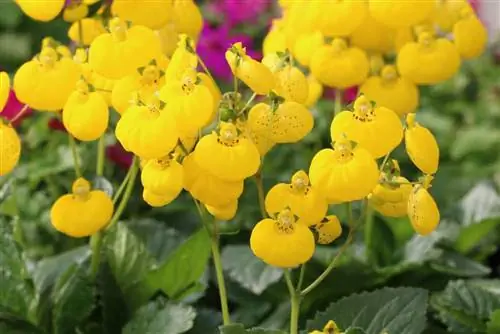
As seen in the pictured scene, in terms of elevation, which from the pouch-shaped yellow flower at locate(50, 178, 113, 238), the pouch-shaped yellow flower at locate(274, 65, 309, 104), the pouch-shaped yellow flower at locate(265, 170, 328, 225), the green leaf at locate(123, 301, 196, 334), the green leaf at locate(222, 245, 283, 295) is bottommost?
the green leaf at locate(222, 245, 283, 295)

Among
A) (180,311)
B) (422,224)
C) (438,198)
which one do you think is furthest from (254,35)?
(422,224)

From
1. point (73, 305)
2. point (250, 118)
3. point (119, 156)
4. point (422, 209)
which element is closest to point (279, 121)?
point (250, 118)

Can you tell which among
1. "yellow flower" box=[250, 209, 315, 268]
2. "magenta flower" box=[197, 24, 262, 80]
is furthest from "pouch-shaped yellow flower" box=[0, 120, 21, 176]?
"magenta flower" box=[197, 24, 262, 80]

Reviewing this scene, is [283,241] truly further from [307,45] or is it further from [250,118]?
[307,45]

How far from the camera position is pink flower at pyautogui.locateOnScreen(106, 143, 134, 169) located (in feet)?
4.14

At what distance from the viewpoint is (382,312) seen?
2.76 ft

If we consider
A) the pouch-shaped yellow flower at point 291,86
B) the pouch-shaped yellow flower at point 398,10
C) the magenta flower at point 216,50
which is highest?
the pouch-shaped yellow flower at point 398,10

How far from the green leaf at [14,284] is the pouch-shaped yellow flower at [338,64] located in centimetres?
35

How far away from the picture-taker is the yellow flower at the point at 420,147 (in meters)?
0.70

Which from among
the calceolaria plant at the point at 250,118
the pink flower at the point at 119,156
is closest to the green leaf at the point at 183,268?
the calceolaria plant at the point at 250,118

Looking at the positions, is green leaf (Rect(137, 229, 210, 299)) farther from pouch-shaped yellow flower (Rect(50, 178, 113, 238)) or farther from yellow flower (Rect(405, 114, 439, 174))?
yellow flower (Rect(405, 114, 439, 174))

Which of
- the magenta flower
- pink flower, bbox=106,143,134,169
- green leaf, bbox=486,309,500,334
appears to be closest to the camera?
green leaf, bbox=486,309,500,334

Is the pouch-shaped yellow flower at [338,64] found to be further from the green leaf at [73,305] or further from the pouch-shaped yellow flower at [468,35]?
the green leaf at [73,305]

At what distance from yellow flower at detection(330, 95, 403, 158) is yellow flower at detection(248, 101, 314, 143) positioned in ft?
0.13
